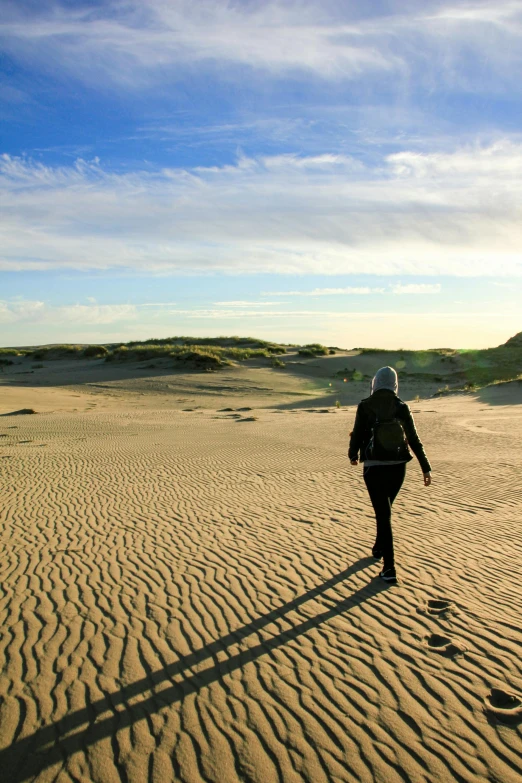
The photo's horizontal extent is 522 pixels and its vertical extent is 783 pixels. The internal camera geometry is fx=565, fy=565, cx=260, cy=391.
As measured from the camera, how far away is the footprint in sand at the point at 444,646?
13.7 ft

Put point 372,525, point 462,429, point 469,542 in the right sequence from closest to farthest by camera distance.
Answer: point 469,542, point 372,525, point 462,429

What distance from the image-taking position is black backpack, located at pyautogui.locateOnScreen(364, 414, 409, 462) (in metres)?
5.27

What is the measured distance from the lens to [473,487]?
9891 millimetres

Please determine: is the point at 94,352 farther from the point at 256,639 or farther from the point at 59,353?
the point at 256,639

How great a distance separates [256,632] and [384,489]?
70.1 inches

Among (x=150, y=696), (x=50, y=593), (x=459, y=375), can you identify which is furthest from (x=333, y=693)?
(x=459, y=375)

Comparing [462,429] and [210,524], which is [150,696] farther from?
[462,429]

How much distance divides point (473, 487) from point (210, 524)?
491cm

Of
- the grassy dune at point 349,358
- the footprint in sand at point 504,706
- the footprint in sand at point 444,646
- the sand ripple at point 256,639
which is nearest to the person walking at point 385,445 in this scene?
the sand ripple at point 256,639

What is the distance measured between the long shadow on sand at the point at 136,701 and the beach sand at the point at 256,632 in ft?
0.04

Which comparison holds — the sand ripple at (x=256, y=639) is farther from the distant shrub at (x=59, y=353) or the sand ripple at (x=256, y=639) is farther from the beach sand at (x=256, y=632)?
the distant shrub at (x=59, y=353)

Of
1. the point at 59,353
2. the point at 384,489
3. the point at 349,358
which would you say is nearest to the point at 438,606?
the point at 384,489

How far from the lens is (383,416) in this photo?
5395 mm

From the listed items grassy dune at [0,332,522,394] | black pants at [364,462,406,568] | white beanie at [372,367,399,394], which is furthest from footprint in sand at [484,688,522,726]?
grassy dune at [0,332,522,394]
